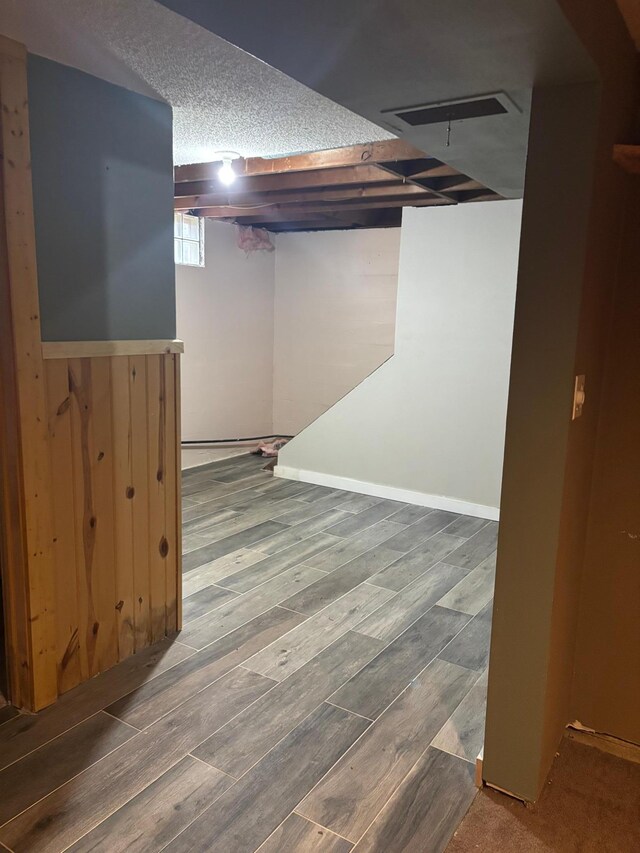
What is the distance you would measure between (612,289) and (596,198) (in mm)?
367

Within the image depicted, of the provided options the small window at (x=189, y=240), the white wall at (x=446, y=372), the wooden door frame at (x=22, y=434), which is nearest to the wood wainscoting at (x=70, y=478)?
the wooden door frame at (x=22, y=434)

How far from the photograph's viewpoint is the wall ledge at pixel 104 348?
2025mm

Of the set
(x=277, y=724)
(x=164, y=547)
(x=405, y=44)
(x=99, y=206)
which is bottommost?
(x=277, y=724)

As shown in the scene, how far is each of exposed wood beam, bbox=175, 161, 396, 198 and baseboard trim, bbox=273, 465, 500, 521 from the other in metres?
2.32

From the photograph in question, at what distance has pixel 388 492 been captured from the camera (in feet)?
16.1

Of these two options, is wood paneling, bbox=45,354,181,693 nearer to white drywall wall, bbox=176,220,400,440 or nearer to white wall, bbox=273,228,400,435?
white drywall wall, bbox=176,220,400,440

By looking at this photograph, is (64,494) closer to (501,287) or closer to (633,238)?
(633,238)

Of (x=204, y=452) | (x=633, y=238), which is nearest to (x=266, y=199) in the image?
(x=204, y=452)

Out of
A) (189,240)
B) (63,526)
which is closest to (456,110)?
(63,526)

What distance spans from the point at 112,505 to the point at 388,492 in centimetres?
294

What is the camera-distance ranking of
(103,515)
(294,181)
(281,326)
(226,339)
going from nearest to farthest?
(103,515), (294,181), (226,339), (281,326)

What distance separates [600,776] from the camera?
188cm

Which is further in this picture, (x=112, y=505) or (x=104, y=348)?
(x=112, y=505)

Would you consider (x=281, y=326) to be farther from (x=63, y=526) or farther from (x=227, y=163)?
(x=63, y=526)
